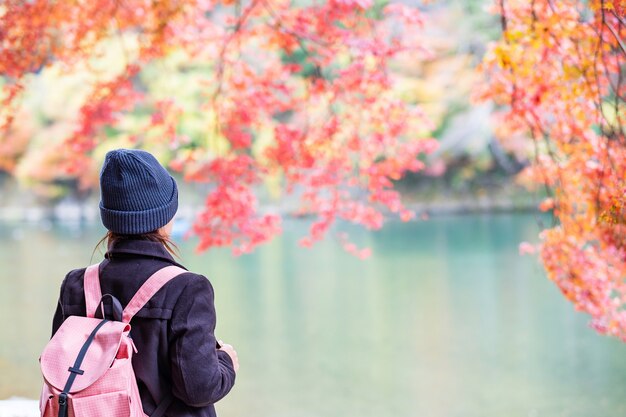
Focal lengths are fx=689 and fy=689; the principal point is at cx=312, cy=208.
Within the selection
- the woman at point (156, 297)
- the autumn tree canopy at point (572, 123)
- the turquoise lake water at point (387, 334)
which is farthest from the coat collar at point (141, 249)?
the turquoise lake water at point (387, 334)

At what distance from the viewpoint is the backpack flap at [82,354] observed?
38.7 inches

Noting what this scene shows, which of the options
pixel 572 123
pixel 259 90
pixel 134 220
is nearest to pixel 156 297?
pixel 134 220

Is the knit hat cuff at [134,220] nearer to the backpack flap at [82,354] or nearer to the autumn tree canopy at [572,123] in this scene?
the backpack flap at [82,354]

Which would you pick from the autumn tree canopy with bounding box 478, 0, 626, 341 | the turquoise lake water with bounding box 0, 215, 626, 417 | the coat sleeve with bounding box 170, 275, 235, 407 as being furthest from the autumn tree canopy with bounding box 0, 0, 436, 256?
the coat sleeve with bounding box 170, 275, 235, 407

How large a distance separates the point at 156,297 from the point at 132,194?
6.5 inches

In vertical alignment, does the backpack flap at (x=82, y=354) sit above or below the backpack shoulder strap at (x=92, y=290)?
below

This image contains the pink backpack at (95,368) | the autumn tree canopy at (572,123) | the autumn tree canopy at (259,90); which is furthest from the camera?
the autumn tree canopy at (259,90)

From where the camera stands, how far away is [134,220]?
41.9 inches

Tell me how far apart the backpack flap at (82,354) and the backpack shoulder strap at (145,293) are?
0.02 metres

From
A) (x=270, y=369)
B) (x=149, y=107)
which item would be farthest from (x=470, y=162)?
(x=270, y=369)

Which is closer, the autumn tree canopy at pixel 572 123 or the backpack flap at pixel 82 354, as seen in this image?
the backpack flap at pixel 82 354

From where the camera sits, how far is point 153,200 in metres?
1.07

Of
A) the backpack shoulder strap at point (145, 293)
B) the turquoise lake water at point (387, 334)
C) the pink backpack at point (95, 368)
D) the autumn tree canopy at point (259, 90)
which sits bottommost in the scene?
the turquoise lake water at point (387, 334)

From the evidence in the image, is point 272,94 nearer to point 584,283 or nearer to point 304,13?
point 304,13
